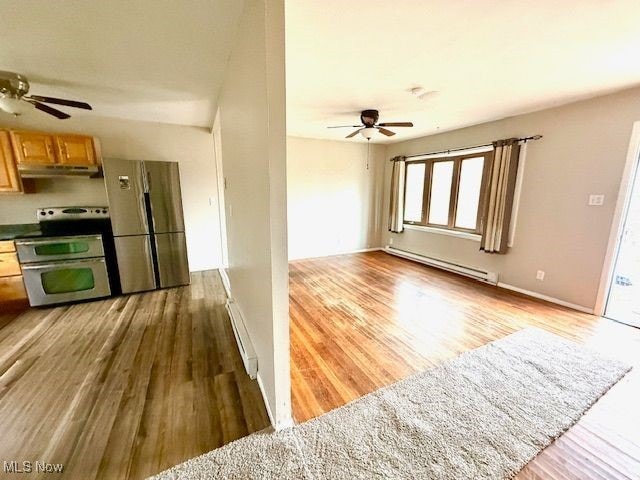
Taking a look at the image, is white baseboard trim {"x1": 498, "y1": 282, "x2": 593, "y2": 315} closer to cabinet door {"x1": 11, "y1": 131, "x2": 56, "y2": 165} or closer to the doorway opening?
the doorway opening

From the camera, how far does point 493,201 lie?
367 cm

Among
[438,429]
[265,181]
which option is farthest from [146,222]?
[438,429]

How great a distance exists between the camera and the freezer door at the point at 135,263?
10.8 ft

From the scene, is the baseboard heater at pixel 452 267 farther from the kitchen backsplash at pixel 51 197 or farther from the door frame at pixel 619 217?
the kitchen backsplash at pixel 51 197

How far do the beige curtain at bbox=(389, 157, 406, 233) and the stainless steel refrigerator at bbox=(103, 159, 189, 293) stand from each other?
4116mm

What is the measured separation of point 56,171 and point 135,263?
Result: 141 cm

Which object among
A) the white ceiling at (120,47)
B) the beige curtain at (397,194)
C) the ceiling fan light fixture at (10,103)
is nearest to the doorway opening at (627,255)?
the beige curtain at (397,194)

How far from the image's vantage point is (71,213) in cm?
330

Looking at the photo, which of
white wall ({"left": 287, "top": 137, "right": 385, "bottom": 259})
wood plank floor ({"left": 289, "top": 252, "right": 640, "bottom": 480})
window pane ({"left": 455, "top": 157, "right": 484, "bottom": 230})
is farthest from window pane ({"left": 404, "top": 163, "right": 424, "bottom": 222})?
wood plank floor ({"left": 289, "top": 252, "right": 640, "bottom": 480})

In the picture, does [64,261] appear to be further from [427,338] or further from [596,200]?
[596,200]

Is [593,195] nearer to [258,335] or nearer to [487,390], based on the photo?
[487,390]

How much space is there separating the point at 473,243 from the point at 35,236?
6.01 m

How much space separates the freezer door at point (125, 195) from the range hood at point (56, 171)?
353 millimetres

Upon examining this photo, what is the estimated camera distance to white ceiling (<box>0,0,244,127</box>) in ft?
4.74
